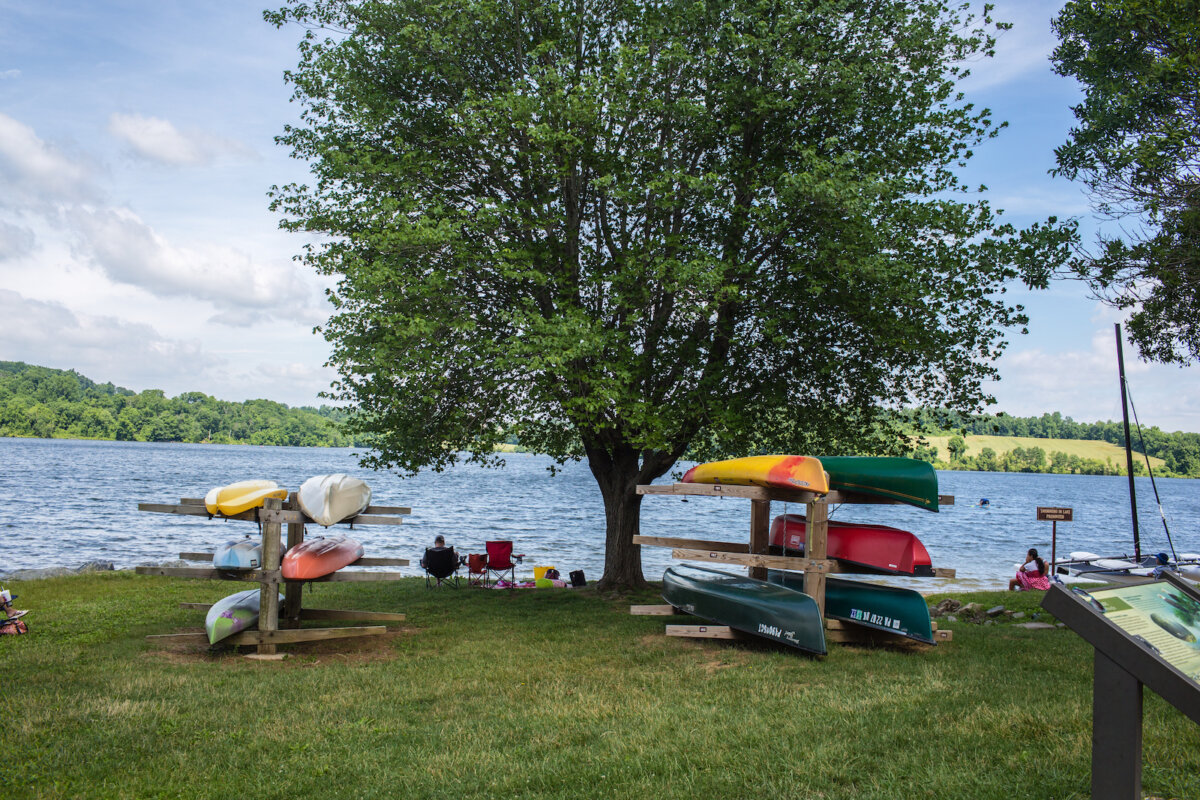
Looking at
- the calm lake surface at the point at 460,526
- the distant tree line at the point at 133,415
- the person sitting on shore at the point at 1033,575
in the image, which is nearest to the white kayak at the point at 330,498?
the calm lake surface at the point at 460,526

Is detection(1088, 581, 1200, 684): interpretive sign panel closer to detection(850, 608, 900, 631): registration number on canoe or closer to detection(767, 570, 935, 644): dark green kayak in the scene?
detection(767, 570, 935, 644): dark green kayak

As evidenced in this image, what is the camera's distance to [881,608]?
10078mm

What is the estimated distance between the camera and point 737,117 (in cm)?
1391

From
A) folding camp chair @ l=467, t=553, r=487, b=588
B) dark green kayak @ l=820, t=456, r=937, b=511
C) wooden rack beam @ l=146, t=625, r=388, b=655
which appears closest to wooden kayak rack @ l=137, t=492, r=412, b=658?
wooden rack beam @ l=146, t=625, r=388, b=655

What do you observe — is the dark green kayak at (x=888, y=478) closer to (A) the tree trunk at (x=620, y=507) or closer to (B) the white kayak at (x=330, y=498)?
(A) the tree trunk at (x=620, y=507)

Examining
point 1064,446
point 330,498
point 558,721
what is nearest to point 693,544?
point 330,498

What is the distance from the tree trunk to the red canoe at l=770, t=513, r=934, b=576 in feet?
16.5

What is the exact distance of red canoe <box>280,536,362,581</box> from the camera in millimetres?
10156

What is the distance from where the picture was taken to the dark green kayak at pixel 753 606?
9.41 metres

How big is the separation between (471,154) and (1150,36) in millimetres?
11009

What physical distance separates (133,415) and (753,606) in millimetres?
153954

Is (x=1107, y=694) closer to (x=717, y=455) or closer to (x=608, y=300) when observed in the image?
(x=608, y=300)

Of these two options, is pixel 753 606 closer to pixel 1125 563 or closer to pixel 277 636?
pixel 277 636

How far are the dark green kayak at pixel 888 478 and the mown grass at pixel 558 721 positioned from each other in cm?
198
